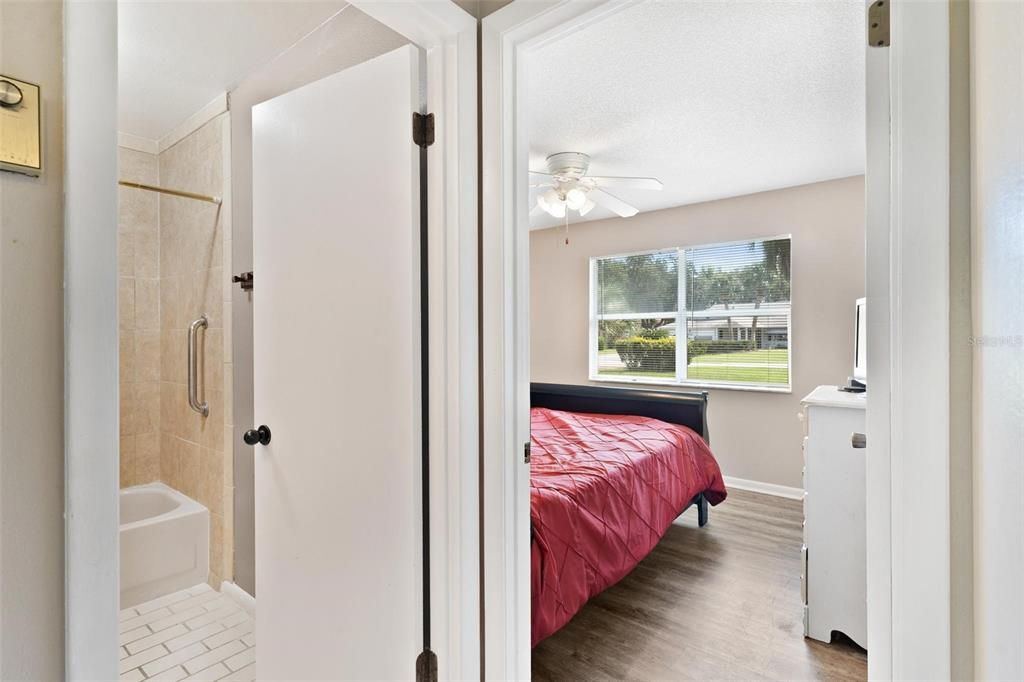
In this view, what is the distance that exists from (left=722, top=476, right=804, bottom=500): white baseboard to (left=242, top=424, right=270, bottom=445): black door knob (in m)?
3.70

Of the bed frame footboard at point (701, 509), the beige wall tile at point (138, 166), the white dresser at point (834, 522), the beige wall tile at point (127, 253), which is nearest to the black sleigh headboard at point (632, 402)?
the bed frame footboard at point (701, 509)

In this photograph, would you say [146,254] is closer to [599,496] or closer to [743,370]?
[599,496]

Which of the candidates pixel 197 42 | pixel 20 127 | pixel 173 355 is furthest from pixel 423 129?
pixel 173 355

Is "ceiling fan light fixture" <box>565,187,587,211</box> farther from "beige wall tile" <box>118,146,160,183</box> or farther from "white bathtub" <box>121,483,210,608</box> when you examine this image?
"white bathtub" <box>121,483,210,608</box>

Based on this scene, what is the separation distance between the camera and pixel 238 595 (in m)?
2.24

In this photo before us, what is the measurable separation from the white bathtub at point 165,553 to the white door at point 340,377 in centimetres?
105

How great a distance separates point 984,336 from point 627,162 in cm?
282

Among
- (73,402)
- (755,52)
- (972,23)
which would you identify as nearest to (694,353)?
(755,52)

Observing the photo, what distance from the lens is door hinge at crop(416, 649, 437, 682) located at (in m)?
1.30

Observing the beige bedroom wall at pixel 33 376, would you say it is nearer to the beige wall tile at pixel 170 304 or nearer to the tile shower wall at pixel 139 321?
the beige wall tile at pixel 170 304

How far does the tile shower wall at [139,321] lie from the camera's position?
9.06 ft

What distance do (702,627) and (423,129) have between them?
2188 millimetres

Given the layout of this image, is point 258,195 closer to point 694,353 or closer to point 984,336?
point 984,336

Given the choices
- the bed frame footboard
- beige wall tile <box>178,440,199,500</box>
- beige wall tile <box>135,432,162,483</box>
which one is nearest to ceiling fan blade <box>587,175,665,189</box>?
the bed frame footboard
